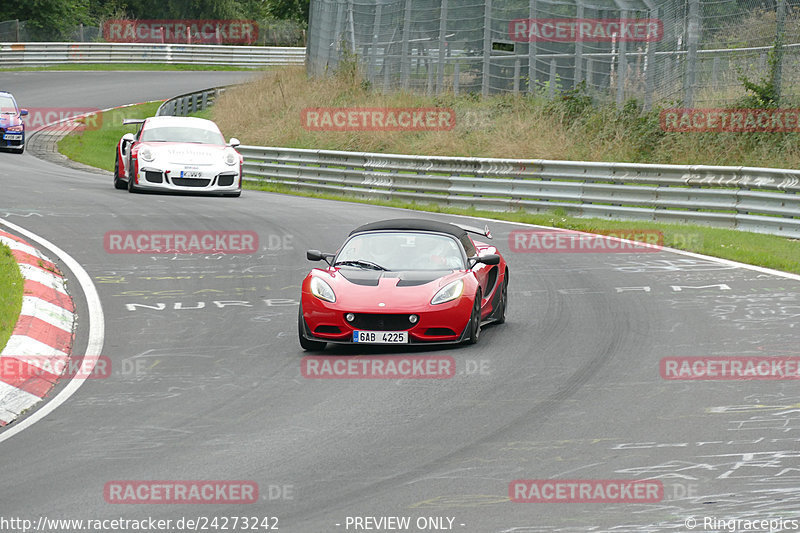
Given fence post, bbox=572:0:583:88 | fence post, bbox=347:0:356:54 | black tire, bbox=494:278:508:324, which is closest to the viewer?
black tire, bbox=494:278:508:324

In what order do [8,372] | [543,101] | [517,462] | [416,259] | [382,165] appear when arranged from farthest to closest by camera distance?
[543,101] < [382,165] < [416,259] < [8,372] < [517,462]

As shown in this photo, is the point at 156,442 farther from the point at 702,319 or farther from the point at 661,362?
the point at 702,319

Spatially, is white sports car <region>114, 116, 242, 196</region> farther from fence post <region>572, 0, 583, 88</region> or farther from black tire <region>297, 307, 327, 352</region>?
black tire <region>297, 307, 327, 352</region>

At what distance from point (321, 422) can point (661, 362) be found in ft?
10.6

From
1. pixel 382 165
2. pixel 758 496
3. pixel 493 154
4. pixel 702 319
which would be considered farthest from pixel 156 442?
pixel 493 154

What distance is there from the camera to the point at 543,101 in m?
28.2

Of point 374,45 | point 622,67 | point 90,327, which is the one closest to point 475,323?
point 90,327

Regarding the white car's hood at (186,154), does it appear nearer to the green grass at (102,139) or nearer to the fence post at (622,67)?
the fence post at (622,67)

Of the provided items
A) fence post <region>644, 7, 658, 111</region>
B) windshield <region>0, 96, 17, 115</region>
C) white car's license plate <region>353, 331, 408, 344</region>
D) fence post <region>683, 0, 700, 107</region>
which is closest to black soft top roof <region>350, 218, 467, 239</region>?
white car's license plate <region>353, 331, 408, 344</region>

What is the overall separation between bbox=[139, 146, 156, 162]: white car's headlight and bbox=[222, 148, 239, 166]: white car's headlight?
141 centimetres

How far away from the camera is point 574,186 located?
21391 millimetres

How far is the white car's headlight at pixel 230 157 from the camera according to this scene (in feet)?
76.8

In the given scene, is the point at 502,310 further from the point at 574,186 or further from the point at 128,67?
the point at 128,67

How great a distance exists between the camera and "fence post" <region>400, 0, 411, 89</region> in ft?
102
